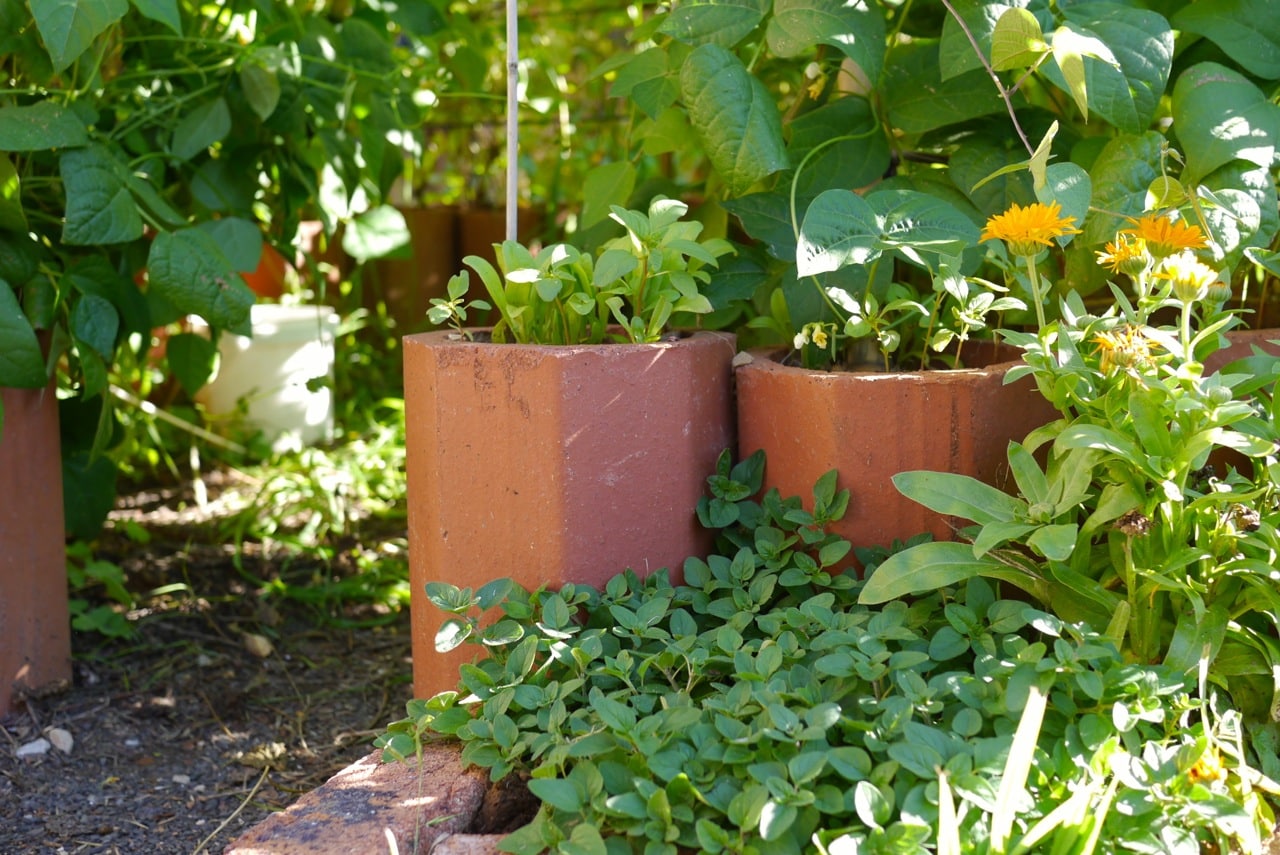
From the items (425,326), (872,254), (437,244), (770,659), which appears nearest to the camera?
(770,659)

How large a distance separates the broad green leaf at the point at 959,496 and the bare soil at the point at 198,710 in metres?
0.82

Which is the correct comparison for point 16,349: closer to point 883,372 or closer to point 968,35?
point 883,372

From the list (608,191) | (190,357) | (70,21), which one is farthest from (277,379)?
(70,21)

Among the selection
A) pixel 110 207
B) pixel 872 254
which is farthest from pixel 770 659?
pixel 110 207

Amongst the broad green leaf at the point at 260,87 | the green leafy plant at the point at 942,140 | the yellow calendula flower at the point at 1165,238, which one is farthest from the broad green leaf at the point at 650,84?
the yellow calendula flower at the point at 1165,238

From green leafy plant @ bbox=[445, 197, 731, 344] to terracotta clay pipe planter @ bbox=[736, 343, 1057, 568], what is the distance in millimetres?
144

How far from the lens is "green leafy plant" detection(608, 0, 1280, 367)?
1233mm


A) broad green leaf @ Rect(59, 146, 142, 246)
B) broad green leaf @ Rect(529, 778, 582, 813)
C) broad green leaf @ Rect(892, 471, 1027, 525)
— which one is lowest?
broad green leaf @ Rect(529, 778, 582, 813)

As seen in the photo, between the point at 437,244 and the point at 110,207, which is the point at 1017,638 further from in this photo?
the point at 437,244

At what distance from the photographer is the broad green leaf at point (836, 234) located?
118 centimetres

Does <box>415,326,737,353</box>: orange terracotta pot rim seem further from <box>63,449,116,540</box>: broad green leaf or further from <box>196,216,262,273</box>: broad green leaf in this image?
<box>63,449,116,540</box>: broad green leaf

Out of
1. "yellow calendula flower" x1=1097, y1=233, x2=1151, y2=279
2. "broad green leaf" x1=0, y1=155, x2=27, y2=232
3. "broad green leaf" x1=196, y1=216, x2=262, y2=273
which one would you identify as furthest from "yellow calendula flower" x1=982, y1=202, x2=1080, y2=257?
"broad green leaf" x1=0, y1=155, x2=27, y2=232

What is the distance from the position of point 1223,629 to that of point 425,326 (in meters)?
2.43

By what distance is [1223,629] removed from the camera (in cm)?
106
